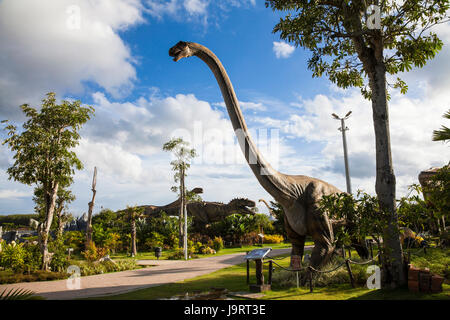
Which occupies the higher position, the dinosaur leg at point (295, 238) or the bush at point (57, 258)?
the dinosaur leg at point (295, 238)

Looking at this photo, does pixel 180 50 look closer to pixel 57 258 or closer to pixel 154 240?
pixel 57 258

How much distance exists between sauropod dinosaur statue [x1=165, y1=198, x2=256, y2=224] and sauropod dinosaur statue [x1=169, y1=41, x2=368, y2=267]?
1596 centimetres

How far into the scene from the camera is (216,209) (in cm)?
2567

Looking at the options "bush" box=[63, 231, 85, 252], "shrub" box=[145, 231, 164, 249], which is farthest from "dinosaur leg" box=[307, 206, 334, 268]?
"bush" box=[63, 231, 85, 252]

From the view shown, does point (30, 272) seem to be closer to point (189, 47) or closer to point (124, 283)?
point (124, 283)

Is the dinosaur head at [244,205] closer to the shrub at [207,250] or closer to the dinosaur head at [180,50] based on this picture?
the shrub at [207,250]

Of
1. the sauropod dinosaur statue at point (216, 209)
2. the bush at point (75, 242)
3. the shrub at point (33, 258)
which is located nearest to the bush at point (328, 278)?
the shrub at point (33, 258)

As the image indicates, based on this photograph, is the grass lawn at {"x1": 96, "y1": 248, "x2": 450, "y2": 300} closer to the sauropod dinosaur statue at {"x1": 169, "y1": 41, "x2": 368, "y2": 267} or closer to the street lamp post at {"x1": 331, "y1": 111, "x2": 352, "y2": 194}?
the sauropod dinosaur statue at {"x1": 169, "y1": 41, "x2": 368, "y2": 267}

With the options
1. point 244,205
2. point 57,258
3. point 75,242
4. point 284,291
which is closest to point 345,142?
point 244,205

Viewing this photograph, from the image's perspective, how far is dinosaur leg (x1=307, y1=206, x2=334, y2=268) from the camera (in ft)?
24.8

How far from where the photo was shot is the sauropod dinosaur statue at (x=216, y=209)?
2464cm
